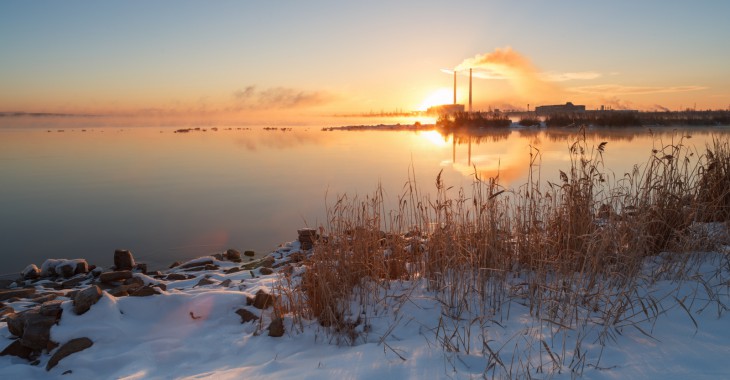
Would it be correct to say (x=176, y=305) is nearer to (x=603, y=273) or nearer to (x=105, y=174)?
(x=603, y=273)

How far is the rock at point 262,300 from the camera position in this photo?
4.55 meters

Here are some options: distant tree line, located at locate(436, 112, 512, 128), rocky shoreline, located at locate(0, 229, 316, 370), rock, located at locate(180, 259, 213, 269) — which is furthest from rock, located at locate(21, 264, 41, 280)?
distant tree line, located at locate(436, 112, 512, 128)

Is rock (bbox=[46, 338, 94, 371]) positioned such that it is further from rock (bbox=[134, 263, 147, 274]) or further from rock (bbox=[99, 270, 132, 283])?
rock (bbox=[134, 263, 147, 274])

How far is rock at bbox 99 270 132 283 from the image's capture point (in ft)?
21.0

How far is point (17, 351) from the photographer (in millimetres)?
3859

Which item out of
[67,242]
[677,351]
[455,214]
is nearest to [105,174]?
[67,242]

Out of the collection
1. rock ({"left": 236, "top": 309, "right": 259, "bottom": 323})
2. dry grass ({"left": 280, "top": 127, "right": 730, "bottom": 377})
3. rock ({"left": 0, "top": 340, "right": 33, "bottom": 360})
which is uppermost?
dry grass ({"left": 280, "top": 127, "right": 730, "bottom": 377})

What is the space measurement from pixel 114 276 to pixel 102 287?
0.73 feet

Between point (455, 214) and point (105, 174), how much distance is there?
15785 mm

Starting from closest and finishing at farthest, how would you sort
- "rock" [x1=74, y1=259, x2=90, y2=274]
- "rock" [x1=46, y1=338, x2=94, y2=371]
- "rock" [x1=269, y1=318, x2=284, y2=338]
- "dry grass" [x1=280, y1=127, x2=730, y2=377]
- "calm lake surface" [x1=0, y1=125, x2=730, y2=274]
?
Result: "dry grass" [x1=280, y1=127, x2=730, y2=377] → "rock" [x1=46, y1=338, x2=94, y2=371] → "rock" [x1=269, y1=318, x2=284, y2=338] → "rock" [x1=74, y1=259, x2=90, y2=274] → "calm lake surface" [x1=0, y1=125, x2=730, y2=274]

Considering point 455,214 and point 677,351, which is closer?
point 677,351

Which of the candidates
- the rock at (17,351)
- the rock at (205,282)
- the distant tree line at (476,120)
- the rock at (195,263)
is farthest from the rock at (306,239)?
the distant tree line at (476,120)

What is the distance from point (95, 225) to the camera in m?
9.79

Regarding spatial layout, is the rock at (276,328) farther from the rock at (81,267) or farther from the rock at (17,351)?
the rock at (81,267)
